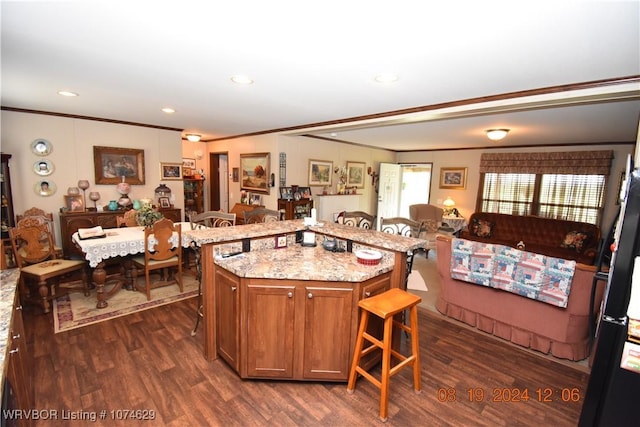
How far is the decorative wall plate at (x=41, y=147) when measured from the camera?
444 cm

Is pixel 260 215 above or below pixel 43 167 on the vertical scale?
below

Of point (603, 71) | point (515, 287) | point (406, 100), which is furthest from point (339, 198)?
point (603, 71)

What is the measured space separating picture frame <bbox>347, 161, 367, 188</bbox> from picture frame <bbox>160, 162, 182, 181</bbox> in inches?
150

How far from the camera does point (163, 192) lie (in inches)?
223

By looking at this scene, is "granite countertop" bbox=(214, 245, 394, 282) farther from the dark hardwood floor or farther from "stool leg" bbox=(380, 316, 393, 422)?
the dark hardwood floor

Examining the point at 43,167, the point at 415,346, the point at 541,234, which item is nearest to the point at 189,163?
the point at 43,167

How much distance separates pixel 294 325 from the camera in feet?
7.18

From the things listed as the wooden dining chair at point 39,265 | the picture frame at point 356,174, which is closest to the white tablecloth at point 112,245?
the wooden dining chair at point 39,265

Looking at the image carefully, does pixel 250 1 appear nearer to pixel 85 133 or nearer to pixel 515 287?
pixel 515 287

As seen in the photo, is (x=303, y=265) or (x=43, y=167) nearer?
(x=303, y=265)

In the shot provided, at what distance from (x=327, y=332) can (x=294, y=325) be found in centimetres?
25

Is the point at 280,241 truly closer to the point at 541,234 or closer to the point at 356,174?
the point at 356,174

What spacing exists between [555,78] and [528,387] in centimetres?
246

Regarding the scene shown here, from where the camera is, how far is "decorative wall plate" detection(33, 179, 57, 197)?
452 cm
